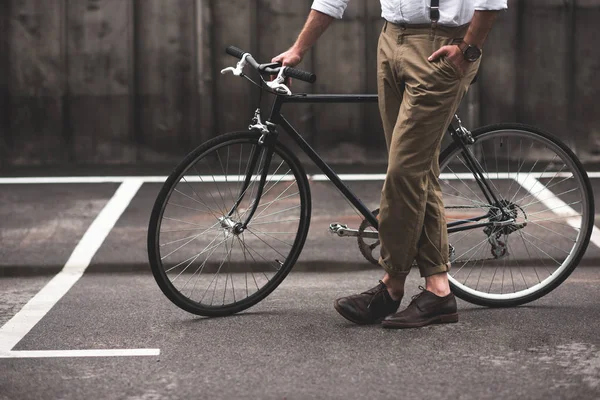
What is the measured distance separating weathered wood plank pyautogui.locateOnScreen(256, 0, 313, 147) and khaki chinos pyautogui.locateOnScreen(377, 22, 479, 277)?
176 inches

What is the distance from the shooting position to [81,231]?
7.14 meters

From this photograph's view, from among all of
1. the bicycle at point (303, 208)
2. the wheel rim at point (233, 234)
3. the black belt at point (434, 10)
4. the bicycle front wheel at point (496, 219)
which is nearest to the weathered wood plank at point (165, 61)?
the wheel rim at point (233, 234)

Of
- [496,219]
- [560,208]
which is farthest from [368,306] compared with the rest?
[560,208]

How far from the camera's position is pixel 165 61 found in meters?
9.50

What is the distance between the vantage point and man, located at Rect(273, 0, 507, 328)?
15.6 feet

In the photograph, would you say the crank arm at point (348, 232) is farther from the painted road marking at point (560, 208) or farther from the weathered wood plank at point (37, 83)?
the weathered wood plank at point (37, 83)

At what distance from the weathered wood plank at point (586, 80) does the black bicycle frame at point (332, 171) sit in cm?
445

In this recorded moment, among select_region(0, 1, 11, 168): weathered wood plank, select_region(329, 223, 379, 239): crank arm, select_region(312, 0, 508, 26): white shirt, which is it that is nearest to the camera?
select_region(312, 0, 508, 26): white shirt

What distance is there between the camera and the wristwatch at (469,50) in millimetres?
4688

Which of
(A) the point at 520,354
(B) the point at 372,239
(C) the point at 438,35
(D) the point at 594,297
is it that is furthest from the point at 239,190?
(D) the point at 594,297

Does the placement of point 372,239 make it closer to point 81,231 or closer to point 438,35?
point 438,35

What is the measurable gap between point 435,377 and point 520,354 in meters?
0.50

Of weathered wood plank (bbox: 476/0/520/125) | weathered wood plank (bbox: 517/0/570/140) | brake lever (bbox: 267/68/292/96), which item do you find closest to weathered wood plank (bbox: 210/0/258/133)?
weathered wood plank (bbox: 476/0/520/125)

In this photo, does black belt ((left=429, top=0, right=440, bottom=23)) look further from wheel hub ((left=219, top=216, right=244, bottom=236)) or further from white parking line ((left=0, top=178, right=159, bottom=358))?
white parking line ((left=0, top=178, right=159, bottom=358))
